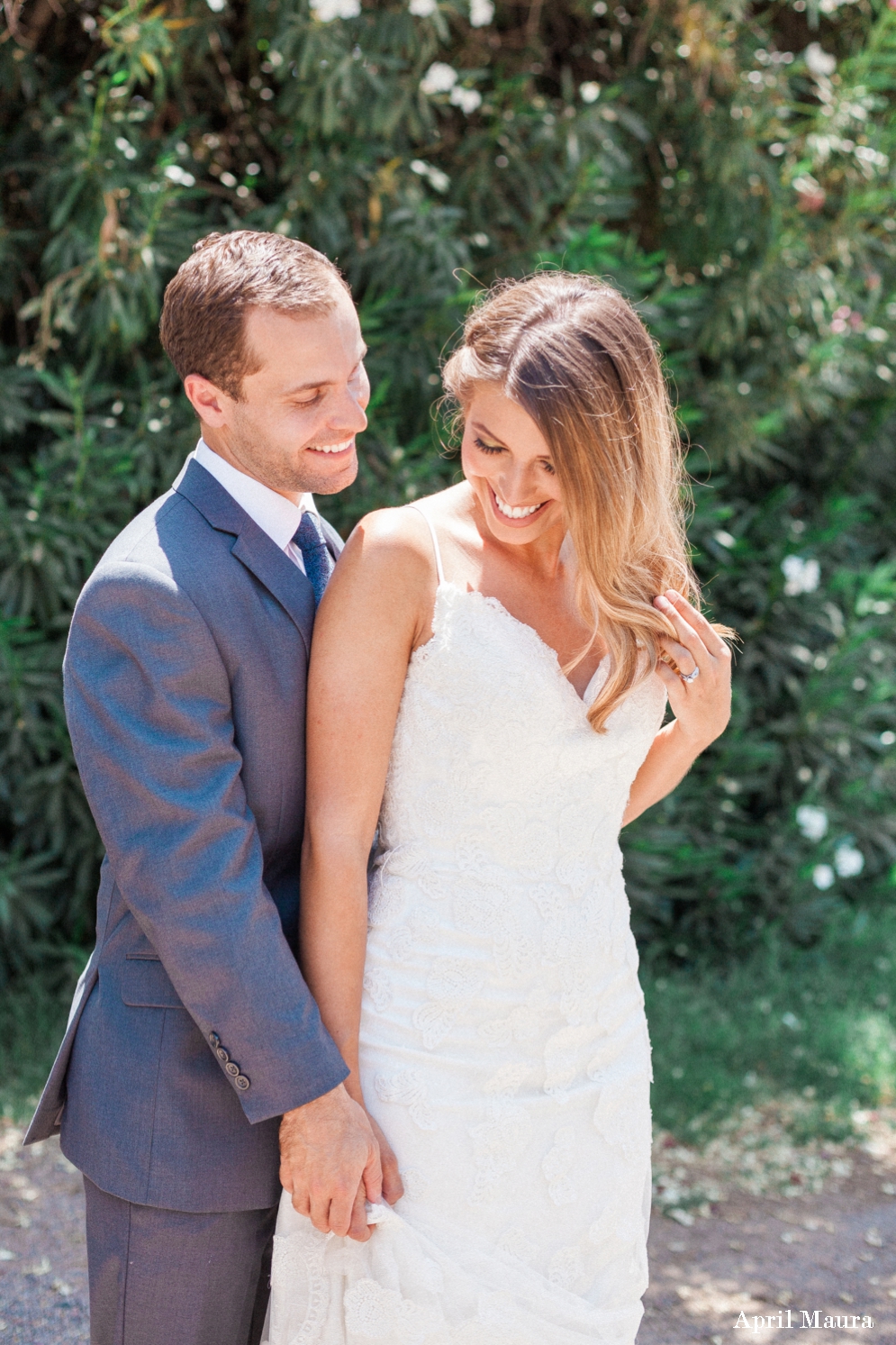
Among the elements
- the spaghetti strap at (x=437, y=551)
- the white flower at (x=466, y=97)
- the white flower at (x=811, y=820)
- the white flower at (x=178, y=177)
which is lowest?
the white flower at (x=811, y=820)

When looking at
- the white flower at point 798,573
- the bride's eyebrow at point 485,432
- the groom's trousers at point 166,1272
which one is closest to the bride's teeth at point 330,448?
the bride's eyebrow at point 485,432

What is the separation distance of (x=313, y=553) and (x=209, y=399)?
0.28m

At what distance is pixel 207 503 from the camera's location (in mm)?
1661

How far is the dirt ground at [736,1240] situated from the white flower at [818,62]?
3.90 metres

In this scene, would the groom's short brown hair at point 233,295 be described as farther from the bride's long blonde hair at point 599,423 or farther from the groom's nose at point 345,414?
the bride's long blonde hair at point 599,423

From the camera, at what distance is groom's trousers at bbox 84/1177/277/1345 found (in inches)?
63.4

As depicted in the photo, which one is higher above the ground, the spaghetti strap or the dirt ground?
the spaghetti strap

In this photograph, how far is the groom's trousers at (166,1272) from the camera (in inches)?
63.4

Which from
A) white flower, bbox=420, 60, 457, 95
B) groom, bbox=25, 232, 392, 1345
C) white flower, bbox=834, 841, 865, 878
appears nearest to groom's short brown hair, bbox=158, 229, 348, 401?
groom, bbox=25, 232, 392, 1345

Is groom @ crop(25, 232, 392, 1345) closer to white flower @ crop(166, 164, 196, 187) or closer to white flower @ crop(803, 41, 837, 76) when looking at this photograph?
white flower @ crop(166, 164, 196, 187)

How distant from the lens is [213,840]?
59.4 inches

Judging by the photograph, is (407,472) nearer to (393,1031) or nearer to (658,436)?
(658,436)

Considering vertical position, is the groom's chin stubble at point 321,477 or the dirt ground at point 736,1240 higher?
the groom's chin stubble at point 321,477

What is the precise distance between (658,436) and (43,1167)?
2.89m
